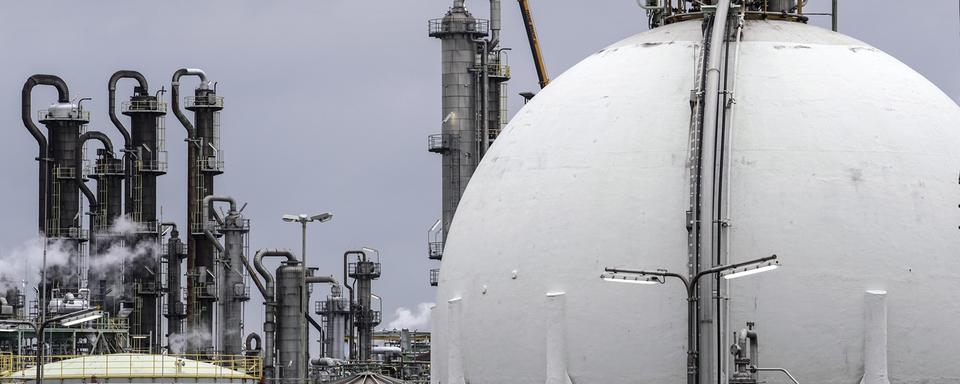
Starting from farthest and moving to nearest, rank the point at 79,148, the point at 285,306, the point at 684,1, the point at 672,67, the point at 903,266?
the point at 79,148
the point at 285,306
the point at 684,1
the point at 672,67
the point at 903,266

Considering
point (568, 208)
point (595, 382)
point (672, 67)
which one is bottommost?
point (595, 382)

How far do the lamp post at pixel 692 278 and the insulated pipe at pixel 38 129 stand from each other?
162ft

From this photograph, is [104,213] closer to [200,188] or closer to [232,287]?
[200,188]

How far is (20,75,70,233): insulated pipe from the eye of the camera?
3081 inches

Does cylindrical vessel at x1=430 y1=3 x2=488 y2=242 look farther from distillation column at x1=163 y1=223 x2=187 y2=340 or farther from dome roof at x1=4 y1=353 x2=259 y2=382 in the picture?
distillation column at x1=163 y1=223 x2=187 y2=340

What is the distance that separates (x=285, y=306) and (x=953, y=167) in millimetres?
37511

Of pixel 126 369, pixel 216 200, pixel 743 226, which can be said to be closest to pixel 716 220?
pixel 743 226

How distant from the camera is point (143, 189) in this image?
81.8 m

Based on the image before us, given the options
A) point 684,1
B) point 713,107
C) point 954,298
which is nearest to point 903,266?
point 954,298

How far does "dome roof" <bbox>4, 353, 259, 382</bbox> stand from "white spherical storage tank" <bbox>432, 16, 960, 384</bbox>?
2644cm

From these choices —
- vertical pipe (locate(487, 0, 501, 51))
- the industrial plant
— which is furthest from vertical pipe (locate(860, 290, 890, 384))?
vertical pipe (locate(487, 0, 501, 51))

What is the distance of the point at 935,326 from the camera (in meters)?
33.5

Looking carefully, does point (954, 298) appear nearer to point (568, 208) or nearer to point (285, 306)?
point (568, 208)

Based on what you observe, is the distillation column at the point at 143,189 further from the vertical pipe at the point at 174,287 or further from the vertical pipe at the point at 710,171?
the vertical pipe at the point at 710,171
